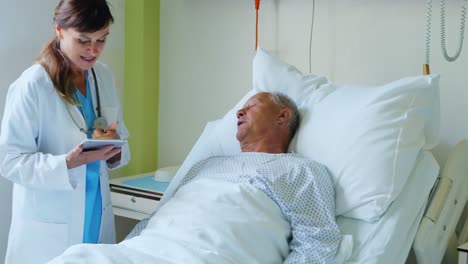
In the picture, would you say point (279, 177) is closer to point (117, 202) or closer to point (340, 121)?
point (340, 121)

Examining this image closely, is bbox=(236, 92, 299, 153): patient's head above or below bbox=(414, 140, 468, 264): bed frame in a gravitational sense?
above

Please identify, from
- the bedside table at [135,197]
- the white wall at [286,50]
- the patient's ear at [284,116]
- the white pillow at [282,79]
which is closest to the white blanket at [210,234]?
the patient's ear at [284,116]

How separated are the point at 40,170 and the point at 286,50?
50.2 inches

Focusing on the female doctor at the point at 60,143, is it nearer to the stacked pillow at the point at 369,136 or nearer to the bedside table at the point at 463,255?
the stacked pillow at the point at 369,136

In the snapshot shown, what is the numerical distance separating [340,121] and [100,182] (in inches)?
32.9

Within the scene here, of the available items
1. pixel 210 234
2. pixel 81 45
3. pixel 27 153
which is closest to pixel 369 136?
pixel 210 234

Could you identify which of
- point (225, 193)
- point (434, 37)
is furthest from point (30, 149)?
point (434, 37)

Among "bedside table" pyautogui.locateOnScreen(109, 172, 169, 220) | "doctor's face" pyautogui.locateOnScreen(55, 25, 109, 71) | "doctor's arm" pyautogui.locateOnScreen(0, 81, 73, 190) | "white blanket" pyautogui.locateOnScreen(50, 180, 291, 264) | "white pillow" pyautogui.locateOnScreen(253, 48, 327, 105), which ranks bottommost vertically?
"bedside table" pyautogui.locateOnScreen(109, 172, 169, 220)

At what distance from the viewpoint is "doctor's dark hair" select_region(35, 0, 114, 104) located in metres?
1.67

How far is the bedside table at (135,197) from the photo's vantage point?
2402mm

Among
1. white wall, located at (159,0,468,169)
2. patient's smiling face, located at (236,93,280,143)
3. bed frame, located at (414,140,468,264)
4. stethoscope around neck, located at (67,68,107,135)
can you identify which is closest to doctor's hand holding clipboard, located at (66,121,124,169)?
stethoscope around neck, located at (67,68,107,135)

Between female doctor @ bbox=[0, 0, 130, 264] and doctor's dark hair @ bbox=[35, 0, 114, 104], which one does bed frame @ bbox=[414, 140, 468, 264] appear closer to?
female doctor @ bbox=[0, 0, 130, 264]

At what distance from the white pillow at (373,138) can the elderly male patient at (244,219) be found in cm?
7

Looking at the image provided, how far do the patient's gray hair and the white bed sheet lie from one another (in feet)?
1.30
